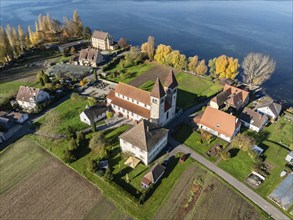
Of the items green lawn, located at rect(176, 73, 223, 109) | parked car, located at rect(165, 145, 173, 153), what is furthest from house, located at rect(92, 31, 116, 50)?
parked car, located at rect(165, 145, 173, 153)

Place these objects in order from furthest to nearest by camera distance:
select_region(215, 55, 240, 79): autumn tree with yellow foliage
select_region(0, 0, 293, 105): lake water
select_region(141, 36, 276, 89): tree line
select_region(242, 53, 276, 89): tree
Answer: select_region(0, 0, 293, 105): lake water < select_region(215, 55, 240, 79): autumn tree with yellow foliage < select_region(141, 36, 276, 89): tree line < select_region(242, 53, 276, 89): tree

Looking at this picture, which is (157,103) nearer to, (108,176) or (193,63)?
(108,176)

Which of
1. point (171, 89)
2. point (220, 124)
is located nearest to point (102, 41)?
point (171, 89)

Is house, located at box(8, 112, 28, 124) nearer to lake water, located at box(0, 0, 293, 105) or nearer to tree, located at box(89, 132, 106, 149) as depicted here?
tree, located at box(89, 132, 106, 149)

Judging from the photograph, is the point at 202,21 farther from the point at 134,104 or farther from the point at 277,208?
the point at 277,208

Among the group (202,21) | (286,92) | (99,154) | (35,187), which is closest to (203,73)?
(286,92)

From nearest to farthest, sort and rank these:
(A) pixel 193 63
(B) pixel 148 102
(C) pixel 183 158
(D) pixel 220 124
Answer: (C) pixel 183 158 → (D) pixel 220 124 → (B) pixel 148 102 → (A) pixel 193 63
